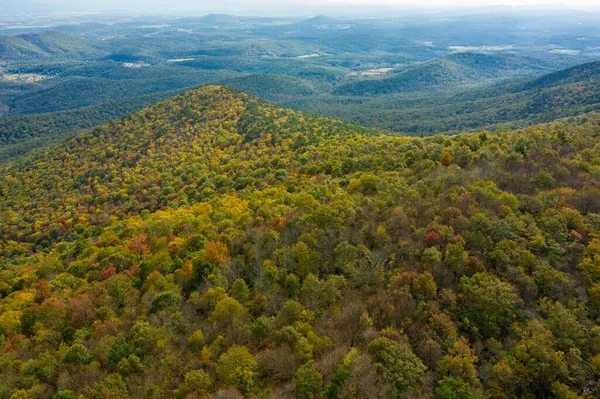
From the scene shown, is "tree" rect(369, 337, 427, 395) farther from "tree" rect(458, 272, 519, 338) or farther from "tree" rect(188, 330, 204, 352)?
"tree" rect(188, 330, 204, 352)

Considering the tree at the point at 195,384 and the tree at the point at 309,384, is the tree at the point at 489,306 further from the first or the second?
the tree at the point at 195,384

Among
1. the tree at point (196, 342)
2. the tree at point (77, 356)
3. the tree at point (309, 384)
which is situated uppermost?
the tree at point (309, 384)

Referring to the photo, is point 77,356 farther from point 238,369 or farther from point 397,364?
point 397,364

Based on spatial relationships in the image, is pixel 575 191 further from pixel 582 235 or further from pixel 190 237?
pixel 190 237

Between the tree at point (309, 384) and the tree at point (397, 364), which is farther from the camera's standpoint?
the tree at point (309, 384)

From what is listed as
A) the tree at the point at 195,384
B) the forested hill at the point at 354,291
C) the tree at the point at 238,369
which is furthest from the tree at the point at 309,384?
the tree at the point at 195,384

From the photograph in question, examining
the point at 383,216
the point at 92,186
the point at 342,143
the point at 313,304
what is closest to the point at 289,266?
the point at 313,304

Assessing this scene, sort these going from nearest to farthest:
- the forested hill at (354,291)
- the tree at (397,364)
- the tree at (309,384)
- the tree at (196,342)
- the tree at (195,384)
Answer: the tree at (397,364) < the tree at (309,384) < the forested hill at (354,291) < the tree at (195,384) < the tree at (196,342)

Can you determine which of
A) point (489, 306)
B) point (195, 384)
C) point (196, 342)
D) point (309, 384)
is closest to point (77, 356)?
point (196, 342)
